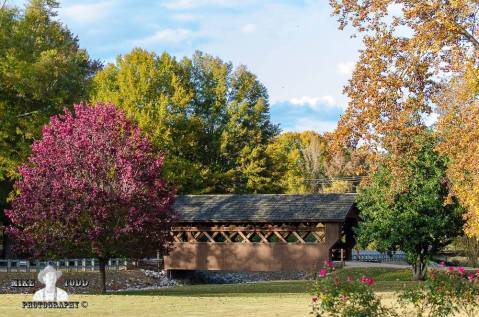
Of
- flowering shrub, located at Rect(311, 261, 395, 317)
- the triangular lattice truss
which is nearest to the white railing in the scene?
the triangular lattice truss

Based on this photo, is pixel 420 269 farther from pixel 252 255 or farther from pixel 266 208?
pixel 252 255

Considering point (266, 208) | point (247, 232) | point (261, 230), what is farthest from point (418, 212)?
point (247, 232)

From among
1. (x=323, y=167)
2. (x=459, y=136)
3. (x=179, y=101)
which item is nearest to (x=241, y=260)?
(x=179, y=101)

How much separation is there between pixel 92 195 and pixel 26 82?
37.9ft

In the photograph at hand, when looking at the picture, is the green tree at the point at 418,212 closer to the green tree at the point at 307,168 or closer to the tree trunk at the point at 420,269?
the tree trunk at the point at 420,269

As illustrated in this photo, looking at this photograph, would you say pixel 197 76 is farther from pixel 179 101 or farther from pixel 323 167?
pixel 323 167

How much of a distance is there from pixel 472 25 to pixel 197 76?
39901 mm

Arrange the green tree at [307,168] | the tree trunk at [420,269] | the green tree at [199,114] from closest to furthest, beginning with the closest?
the tree trunk at [420,269]
the green tree at [199,114]
the green tree at [307,168]

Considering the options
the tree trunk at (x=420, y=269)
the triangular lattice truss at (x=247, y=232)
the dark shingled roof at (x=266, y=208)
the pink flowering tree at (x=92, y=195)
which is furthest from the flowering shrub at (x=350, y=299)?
the triangular lattice truss at (x=247, y=232)

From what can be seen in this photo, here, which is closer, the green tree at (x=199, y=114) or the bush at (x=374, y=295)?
the bush at (x=374, y=295)

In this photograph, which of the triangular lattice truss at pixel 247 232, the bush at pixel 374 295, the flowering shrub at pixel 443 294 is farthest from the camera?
the triangular lattice truss at pixel 247 232

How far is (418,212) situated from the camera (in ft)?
116

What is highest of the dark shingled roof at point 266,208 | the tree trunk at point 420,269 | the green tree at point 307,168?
the green tree at point 307,168

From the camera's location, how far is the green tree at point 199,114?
53031 mm
